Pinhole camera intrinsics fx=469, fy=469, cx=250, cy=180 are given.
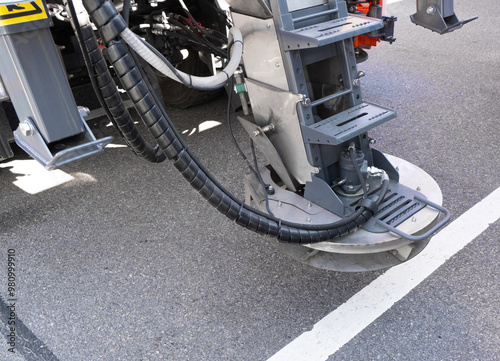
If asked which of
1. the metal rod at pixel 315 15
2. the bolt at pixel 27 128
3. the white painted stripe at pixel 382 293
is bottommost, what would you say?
the white painted stripe at pixel 382 293

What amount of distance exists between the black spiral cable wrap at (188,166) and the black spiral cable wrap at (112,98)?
19 centimetres

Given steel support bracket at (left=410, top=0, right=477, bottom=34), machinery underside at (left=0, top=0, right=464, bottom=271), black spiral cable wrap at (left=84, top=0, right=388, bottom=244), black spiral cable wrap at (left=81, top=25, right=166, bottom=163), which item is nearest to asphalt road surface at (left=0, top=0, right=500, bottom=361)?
machinery underside at (left=0, top=0, right=464, bottom=271)

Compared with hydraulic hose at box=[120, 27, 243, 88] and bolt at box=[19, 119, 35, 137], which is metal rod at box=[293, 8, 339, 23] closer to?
hydraulic hose at box=[120, 27, 243, 88]

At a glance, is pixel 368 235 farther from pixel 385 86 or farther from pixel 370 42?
pixel 385 86

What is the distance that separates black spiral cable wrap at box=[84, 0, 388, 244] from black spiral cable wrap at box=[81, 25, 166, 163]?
0.19 meters

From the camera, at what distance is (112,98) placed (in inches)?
67.1

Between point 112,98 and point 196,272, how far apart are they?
37.4 inches

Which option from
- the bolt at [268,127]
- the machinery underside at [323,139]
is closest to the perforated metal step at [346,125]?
the machinery underside at [323,139]

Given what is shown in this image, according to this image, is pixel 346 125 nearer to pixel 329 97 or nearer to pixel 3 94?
pixel 329 97

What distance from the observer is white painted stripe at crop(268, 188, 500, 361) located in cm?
184

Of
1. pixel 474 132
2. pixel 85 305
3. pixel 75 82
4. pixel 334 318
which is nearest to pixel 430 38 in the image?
pixel 474 132

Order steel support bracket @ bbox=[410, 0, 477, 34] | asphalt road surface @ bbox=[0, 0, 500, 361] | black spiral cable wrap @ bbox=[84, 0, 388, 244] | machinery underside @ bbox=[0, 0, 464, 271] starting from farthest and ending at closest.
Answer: steel support bracket @ bbox=[410, 0, 477, 34] → asphalt road surface @ bbox=[0, 0, 500, 361] → machinery underside @ bbox=[0, 0, 464, 271] → black spiral cable wrap @ bbox=[84, 0, 388, 244]

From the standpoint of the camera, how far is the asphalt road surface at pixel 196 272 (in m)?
1.88

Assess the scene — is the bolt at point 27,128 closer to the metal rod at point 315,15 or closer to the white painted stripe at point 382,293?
the metal rod at point 315,15
